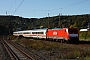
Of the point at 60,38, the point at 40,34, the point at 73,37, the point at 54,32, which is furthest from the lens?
the point at 40,34

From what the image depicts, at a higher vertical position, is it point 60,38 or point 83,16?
point 83,16

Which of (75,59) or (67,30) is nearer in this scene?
(75,59)

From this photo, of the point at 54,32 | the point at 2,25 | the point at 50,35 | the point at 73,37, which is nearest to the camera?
the point at 73,37

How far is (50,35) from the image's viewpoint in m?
48.3

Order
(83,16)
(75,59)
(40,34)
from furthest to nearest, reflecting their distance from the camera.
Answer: (83,16) → (40,34) → (75,59)

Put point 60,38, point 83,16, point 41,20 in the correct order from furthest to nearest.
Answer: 1. point 41,20
2. point 83,16
3. point 60,38

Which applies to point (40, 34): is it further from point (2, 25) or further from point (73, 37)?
point (2, 25)

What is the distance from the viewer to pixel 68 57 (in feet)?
Answer: 59.3

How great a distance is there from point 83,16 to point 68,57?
138 meters

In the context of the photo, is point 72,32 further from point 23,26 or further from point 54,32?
point 23,26

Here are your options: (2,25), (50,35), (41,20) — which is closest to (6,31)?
(2,25)

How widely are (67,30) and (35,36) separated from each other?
28014 millimetres

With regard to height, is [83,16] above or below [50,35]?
above

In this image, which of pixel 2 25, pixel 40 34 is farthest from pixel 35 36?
pixel 2 25
